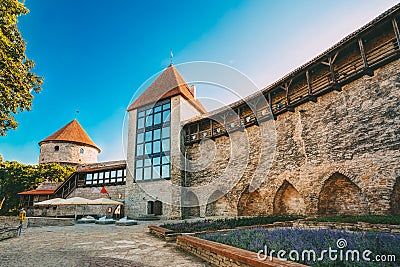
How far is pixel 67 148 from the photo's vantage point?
25.5 m

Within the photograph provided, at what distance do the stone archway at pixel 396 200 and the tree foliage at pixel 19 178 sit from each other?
2523 centimetres

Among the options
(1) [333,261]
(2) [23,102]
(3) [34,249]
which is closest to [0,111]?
(2) [23,102]

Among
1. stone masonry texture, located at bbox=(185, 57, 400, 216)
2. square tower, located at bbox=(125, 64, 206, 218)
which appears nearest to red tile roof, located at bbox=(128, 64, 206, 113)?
square tower, located at bbox=(125, 64, 206, 218)

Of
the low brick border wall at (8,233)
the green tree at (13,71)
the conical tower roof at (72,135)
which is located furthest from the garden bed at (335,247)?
the conical tower roof at (72,135)

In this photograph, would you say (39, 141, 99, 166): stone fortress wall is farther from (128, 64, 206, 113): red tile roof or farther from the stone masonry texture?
the stone masonry texture

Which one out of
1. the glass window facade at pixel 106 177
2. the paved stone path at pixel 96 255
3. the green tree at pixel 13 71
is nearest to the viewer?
the paved stone path at pixel 96 255

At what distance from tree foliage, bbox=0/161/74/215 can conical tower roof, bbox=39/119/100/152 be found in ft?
10.9

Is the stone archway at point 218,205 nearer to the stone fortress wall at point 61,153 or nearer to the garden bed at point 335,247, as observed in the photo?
the garden bed at point 335,247

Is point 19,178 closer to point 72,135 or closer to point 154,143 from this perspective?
point 72,135

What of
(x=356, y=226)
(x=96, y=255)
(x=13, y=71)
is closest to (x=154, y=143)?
(x=13, y=71)

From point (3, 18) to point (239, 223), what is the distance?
374 inches

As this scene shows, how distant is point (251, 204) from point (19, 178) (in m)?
21.5

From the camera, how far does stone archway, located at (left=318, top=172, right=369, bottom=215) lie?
8.86 meters

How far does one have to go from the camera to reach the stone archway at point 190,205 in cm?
1620
